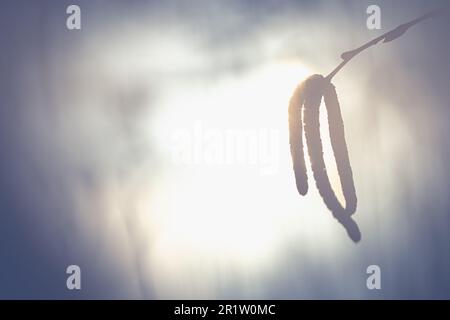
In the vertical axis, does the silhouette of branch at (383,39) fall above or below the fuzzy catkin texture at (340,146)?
above

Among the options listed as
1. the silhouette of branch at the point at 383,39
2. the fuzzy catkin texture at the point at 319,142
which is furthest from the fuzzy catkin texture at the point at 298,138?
the silhouette of branch at the point at 383,39

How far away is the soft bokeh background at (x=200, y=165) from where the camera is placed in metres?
1.84

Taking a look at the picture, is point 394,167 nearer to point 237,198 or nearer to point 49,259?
point 237,198

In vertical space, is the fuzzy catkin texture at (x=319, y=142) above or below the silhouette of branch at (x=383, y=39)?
below

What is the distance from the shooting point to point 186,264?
184 centimetres

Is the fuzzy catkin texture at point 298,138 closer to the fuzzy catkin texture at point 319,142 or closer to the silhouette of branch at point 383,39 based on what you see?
the fuzzy catkin texture at point 319,142

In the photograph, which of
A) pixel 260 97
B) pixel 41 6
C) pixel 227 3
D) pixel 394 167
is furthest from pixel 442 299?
pixel 41 6

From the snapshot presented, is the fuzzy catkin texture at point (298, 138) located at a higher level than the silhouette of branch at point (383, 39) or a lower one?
lower

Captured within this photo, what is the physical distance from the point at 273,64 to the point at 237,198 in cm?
41

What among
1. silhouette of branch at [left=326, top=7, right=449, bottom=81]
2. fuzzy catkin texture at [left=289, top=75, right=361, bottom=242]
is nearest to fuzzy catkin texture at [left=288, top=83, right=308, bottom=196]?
fuzzy catkin texture at [left=289, top=75, right=361, bottom=242]

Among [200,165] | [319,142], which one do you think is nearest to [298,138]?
[319,142]

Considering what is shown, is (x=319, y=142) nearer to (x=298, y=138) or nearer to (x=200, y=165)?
(x=298, y=138)

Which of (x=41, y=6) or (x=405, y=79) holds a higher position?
(x=41, y=6)

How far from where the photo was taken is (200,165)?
1866 mm
